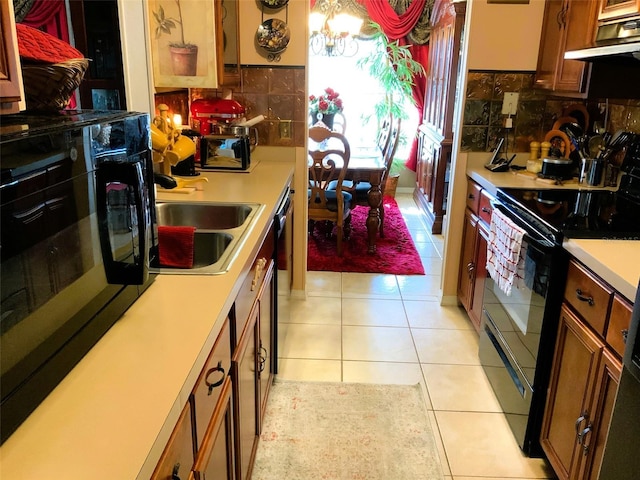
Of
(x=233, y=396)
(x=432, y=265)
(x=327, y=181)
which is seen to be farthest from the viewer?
(x=432, y=265)

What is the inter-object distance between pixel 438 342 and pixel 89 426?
2439 mm

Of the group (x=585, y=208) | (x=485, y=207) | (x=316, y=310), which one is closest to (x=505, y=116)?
(x=485, y=207)

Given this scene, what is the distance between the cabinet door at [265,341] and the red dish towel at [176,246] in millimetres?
381

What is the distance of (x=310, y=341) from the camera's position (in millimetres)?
2955

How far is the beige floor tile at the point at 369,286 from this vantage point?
3611 millimetres

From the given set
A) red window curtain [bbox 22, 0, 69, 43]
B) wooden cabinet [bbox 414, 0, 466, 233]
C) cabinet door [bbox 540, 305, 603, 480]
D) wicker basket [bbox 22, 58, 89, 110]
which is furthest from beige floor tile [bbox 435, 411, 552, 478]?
wooden cabinet [bbox 414, 0, 466, 233]

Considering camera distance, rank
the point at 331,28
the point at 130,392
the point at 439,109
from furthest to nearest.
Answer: the point at 331,28, the point at 439,109, the point at 130,392

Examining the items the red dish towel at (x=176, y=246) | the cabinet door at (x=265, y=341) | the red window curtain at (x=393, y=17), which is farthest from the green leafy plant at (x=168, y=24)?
the red window curtain at (x=393, y=17)

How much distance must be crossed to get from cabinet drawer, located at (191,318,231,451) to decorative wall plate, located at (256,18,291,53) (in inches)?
82.9

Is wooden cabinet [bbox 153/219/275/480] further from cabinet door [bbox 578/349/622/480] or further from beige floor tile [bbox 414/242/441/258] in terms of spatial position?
beige floor tile [bbox 414/242/441/258]

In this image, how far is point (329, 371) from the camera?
2.67 metres

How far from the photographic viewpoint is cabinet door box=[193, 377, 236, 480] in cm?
111

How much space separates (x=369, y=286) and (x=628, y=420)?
2.50m

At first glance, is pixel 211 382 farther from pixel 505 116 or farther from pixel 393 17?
pixel 393 17
